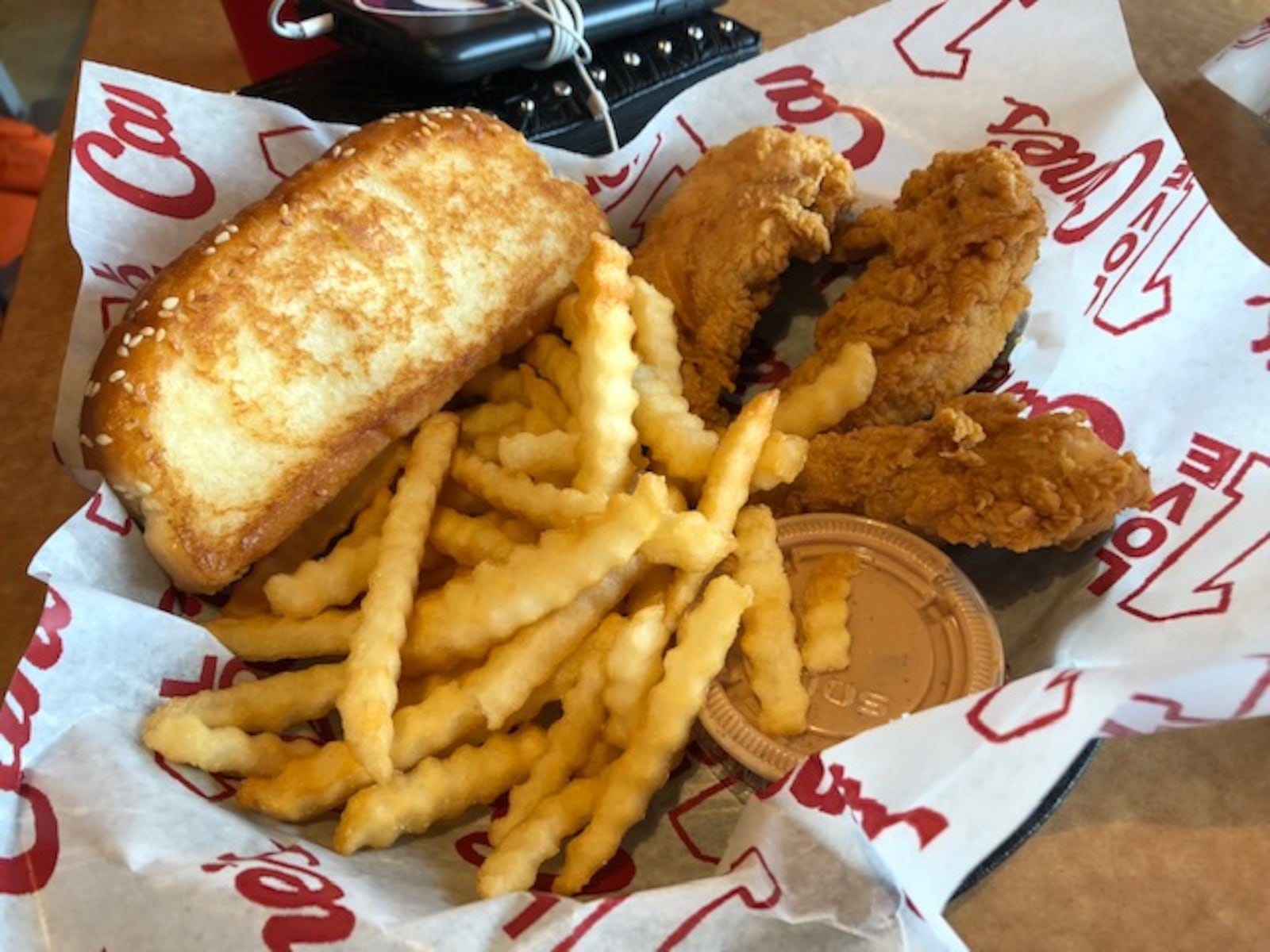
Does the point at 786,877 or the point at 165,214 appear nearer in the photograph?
the point at 786,877

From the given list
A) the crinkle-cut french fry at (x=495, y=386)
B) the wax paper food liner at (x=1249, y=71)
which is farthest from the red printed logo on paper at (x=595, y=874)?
the wax paper food liner at (x=1249, y=71)

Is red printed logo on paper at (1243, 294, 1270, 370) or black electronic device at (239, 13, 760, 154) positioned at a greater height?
Answer: black electronic device at (239, 13, 760, 154)

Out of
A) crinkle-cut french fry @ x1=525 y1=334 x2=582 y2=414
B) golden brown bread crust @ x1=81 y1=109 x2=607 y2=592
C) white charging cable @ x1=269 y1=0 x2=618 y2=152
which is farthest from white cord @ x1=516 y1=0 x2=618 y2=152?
crinkle-cut french fry @ x1=525 y1=334 x2=582 y2=414

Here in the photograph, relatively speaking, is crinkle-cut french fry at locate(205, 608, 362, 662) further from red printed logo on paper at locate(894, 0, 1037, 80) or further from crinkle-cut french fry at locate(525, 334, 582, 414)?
red printed logo on paper at locate(894, 0, 1037, 80)

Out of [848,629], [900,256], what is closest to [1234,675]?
[848,629]

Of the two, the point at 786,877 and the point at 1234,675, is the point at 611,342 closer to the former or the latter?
the point at 786,877

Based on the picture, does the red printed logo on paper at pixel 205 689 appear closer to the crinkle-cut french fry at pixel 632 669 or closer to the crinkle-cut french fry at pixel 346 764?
the crinkle-cut french fry at pixel 346 764

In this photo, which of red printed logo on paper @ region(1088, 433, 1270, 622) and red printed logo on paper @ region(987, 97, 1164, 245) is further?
red printed logo on paper @ region(987, 97, 1164, 245)
